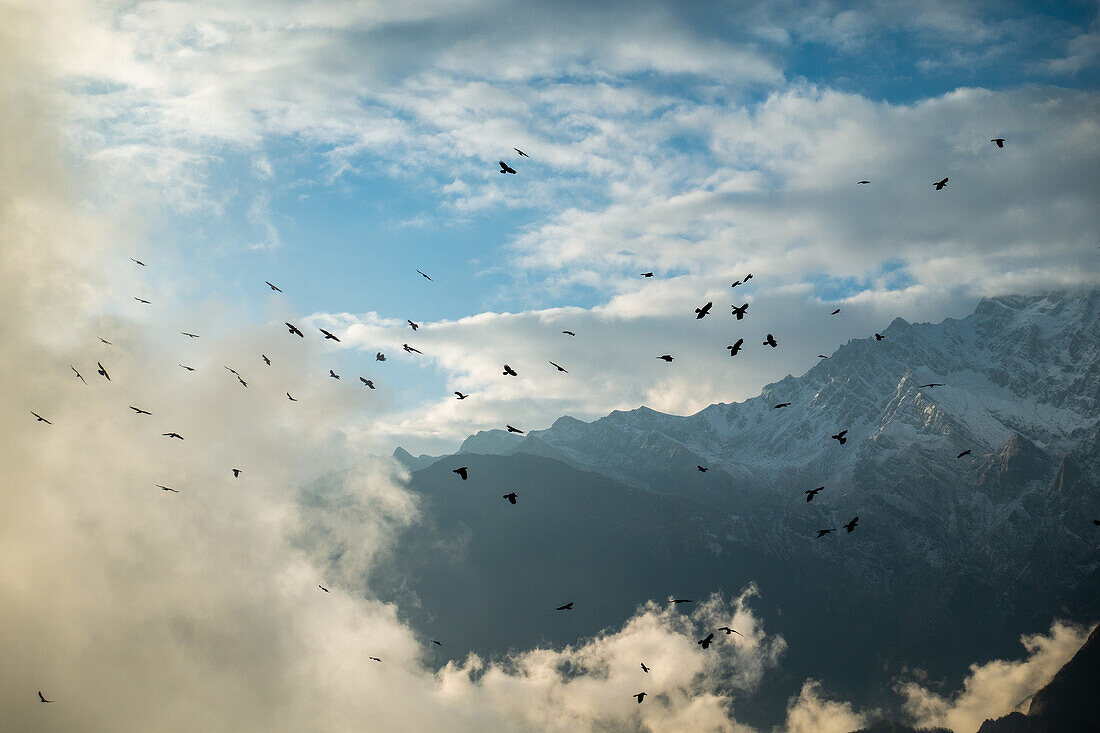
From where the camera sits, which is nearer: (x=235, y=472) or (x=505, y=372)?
(x=505, y=372)

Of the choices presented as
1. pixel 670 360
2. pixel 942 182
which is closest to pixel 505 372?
pixel 670 360

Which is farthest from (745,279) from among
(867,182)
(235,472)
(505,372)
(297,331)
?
(235,472)

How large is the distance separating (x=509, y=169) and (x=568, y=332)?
20699 millimetres

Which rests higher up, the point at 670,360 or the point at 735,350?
the point at 735,350

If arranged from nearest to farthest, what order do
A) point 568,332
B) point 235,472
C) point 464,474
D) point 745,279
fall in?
point 464,474, point 745,279, point 568,332, point 235,472

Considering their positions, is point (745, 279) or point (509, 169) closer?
point (509, 169)

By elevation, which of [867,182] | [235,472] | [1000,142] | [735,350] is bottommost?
[235,472]

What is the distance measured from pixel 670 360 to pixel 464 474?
89.9ft

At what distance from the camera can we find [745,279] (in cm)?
8762

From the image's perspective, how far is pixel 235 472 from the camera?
106 m

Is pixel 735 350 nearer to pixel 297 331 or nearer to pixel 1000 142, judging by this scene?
pixel 1000 142

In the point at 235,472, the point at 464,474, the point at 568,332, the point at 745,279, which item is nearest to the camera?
the point at 464,474

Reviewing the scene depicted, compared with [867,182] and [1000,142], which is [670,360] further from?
[1000,142]

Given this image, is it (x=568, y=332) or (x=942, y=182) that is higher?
(x=942, y=182)
